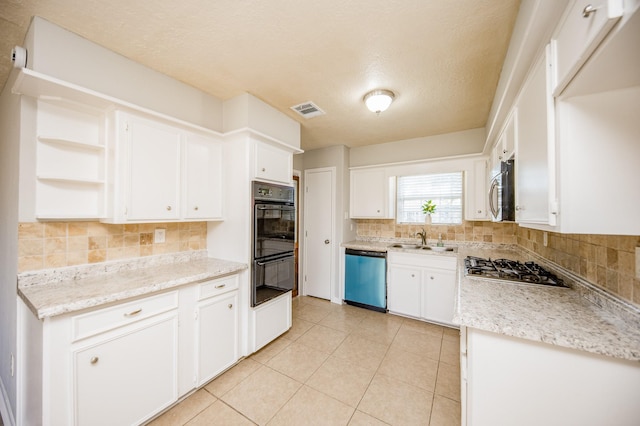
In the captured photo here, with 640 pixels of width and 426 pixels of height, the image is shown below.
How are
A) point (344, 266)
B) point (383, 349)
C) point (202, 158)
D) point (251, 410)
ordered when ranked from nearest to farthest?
point (251, 410) → point (202, 158) → point (383, 349) → point (344, 266)

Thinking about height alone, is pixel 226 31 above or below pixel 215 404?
above

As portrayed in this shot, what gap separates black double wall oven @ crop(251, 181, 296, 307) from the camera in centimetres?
231

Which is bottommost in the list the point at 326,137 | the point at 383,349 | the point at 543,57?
the point at 383,349

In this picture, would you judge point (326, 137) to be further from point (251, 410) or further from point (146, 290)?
point (251, 410)

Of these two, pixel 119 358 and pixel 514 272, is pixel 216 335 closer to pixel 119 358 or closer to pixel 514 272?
pixel 119 358

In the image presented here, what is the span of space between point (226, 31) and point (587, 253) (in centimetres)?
255

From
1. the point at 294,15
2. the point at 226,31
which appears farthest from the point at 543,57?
the point at 226,31

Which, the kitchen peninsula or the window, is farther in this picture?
the window

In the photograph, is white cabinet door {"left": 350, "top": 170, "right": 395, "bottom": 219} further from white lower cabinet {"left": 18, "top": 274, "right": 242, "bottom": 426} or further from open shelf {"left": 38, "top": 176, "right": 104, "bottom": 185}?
open shelf {"left": 38, "top": 176, "right": 104, "bottom": 185}

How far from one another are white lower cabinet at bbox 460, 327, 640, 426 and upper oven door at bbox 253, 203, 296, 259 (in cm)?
178

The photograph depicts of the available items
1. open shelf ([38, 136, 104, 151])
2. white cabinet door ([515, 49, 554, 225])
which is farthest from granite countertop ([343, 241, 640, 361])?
open shelf ([38, 136, 104, 151])

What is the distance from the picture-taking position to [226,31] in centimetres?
156

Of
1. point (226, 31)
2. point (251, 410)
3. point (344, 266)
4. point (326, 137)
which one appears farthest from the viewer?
point (344, 266)

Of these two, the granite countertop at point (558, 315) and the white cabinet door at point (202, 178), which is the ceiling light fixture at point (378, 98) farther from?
the granite countertop at point (558, 315)
